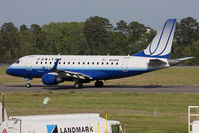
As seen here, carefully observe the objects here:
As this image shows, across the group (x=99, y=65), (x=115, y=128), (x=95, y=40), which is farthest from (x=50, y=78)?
(x=95, y=40)

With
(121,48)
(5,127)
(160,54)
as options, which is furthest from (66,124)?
(121,48)

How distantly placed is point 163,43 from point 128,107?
18.4m

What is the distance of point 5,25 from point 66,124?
17411 cm

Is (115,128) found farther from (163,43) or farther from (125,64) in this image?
(163,43)

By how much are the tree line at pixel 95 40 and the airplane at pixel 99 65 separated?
3357 inches

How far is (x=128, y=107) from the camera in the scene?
33.1m

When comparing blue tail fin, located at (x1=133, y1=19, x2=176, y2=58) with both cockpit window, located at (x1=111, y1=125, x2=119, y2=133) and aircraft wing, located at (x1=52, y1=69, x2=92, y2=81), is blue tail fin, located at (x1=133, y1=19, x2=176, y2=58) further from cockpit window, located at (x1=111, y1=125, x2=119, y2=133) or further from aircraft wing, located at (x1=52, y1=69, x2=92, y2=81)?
cockpit window, located at (x1=111, y1=125, x2=119, y2=133)

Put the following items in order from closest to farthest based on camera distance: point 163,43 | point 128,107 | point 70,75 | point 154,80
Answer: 1. point 128,107
2. point 163,43
3. point 70,75
4. point 154,80

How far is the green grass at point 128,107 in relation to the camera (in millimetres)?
25464

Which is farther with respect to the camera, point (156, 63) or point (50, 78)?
point (50, 78)

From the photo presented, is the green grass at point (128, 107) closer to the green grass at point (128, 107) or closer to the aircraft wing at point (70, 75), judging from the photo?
the green grass at point (128, 107)

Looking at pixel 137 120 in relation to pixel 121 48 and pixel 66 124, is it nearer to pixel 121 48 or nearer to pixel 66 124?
A: pixel 66 124

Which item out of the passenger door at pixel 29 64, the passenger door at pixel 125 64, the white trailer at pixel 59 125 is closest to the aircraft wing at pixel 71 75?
the passenger door at pixel 125 64

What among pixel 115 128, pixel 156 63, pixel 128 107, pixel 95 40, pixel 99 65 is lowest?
pixel 128 107
